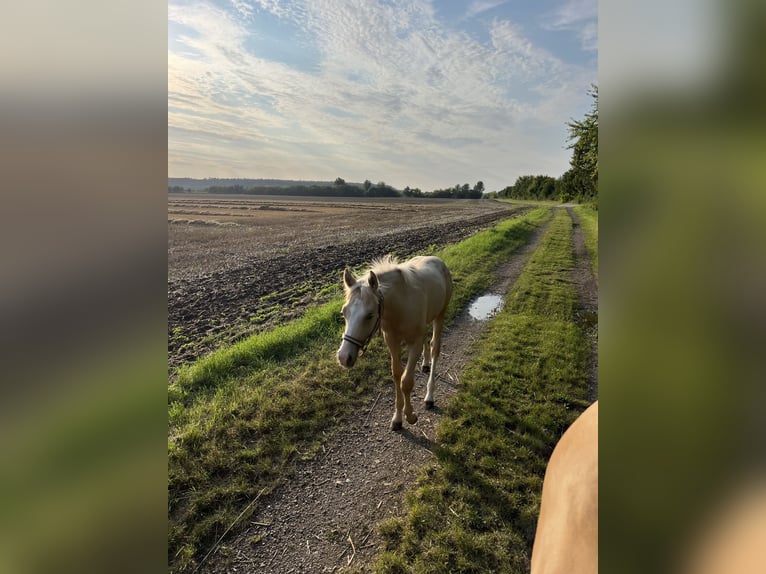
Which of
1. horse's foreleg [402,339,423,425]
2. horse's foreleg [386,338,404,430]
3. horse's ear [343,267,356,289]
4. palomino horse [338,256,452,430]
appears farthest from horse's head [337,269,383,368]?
horse's foreleg [402,339,423,425]

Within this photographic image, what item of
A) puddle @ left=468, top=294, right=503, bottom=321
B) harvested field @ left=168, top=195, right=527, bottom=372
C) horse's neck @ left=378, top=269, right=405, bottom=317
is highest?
horse's neck @ left=378, top=269, right=405, bottom=317

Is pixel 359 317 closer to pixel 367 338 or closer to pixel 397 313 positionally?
pixel 367 338

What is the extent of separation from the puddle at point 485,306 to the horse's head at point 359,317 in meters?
4.92

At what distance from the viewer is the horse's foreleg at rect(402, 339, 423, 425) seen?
4656 millimetres

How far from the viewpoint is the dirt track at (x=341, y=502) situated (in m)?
3.26

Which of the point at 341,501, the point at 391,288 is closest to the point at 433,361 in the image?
the point at 391,288

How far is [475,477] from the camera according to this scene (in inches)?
157

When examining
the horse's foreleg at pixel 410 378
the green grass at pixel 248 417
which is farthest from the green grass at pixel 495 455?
the green grass at pixel 248 417

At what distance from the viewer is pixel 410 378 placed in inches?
184

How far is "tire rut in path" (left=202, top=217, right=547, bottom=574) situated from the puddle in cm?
357

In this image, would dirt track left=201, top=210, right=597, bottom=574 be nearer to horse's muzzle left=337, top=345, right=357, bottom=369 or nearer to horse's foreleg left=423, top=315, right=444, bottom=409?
horse's foreleg left=423, top=315, right=444, bottom=409

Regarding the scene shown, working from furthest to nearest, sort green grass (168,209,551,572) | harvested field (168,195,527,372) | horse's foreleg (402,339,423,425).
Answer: harvested field (168,195,527,372) → horse's foreleg (402,339,423,425) → green grass (168,209,551,572)

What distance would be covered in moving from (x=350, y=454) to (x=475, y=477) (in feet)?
4.37
